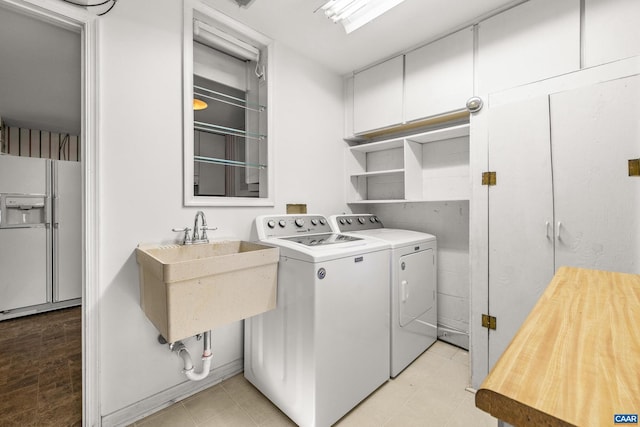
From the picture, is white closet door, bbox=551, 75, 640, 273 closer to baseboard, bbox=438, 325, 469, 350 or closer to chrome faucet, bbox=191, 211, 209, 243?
baseboard, bbox=438, 325, 469, 350

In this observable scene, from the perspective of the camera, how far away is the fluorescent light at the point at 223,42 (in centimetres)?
201

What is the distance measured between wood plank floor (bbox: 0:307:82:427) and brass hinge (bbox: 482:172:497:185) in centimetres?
287

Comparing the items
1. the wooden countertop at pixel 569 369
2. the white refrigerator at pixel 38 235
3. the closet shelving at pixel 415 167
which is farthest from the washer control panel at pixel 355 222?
the white refrigerator at pixel 38 235

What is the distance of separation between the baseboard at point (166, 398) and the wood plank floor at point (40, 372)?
228 millimetres

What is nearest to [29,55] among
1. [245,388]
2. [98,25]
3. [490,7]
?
[98,25]

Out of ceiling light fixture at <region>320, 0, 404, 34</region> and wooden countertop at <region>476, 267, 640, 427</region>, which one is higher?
ceiling light fixture at <region>320, 0, 404, 34</region>

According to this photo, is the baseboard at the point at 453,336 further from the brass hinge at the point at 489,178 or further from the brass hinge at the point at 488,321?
the brass hinge at the point at 489,178

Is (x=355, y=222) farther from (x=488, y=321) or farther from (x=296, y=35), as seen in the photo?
(x=296, y=35)

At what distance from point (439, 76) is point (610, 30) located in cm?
96

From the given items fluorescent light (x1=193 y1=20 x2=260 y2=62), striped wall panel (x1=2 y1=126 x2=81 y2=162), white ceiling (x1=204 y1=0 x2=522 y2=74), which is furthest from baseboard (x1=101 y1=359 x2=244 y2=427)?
striped wall panel (x1=2 y1=126 x2=81 y2=162)

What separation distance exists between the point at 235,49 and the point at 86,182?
→ 1443 millimetres

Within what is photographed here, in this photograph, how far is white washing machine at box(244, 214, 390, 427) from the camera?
1559 millimetres

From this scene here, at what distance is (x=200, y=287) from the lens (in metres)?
1.38

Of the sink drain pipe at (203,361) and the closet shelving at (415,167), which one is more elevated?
the closet shelving at (415,167)
